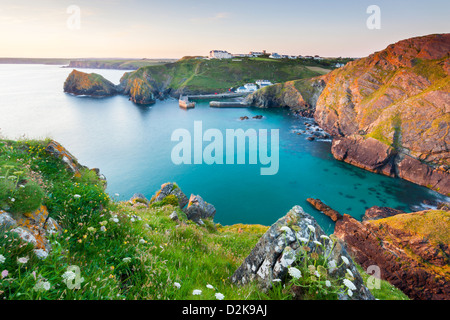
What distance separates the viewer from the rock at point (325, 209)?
33.9 metres

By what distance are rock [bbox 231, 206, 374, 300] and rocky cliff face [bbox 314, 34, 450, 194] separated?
56.3 m

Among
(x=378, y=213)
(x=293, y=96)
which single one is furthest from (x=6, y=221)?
(x=293, y=96)

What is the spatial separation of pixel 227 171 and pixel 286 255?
4734cm

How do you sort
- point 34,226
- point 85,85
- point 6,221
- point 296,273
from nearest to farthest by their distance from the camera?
1. point 296,273
2. point 6,221
3. point 34,226
4. point 85,85

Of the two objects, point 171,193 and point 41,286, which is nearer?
Result: point 41,286

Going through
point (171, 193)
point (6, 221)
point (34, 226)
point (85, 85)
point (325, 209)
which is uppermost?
point (85, 85)

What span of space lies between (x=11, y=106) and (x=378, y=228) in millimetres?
153089

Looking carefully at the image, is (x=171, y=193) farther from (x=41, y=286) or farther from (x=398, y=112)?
(x=398, y=112)

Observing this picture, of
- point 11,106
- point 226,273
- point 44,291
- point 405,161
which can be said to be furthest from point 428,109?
point 11,106

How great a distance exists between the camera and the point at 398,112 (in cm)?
5778

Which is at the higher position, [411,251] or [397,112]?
[397,112]

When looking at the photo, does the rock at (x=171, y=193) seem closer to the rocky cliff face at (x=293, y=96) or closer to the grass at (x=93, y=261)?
the grass at (x=93, y=261)

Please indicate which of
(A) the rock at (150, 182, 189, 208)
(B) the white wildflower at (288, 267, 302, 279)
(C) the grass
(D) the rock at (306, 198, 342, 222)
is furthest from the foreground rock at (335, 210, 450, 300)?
(B) the white wildflower at (288, 267, 302, 279)

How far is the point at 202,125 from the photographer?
9319 centimetres
